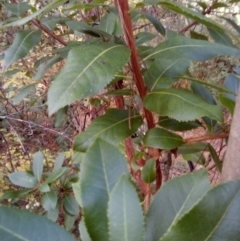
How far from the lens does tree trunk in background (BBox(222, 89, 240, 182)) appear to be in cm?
36

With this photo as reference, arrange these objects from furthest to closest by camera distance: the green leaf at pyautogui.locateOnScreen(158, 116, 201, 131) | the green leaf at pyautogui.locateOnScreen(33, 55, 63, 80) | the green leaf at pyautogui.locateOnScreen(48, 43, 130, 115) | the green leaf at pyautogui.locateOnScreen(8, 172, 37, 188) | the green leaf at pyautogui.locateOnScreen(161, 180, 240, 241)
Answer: the green leaf at pyautogui.locateOnScreen(8, 172, 37, 188)
the green leaf at pyautogui.locateOnScreen(33, 55, 63, 80)
the green leaf at pyautogui.locateOnScreen(158, 116, 201, 131)
the green leaf at pyautogui.locateOnScreen(48, 43, 130, 115)
the green leaf at pyautogui.locateOnScreen(161, 180, 240, 241)

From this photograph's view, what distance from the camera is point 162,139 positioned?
60 cm

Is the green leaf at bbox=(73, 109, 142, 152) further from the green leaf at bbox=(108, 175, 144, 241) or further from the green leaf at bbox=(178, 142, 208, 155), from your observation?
the green leaf at bbox=(108, 175, 144, 241)

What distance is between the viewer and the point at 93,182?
34 centimetres

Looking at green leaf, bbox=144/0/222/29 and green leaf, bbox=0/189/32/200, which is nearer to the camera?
Result: green leaf, bbox=144/0/222/29

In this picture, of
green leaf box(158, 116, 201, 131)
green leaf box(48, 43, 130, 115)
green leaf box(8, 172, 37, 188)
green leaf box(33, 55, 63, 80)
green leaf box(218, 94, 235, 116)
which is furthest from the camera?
green leaf box(8, 172, 37, 188)

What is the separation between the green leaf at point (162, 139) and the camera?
0.59 metres

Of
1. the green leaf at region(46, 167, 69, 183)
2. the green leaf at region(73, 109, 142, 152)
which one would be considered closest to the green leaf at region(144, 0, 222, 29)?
the green leaf at region(73, 109, 142, 152)

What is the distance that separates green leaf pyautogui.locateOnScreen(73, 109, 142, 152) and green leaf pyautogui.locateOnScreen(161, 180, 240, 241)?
320 millimetres

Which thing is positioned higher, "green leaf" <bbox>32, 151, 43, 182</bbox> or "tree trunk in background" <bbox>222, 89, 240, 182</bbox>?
"tree trunk in background" <bbox>222, 89, 240, 182</bbox>

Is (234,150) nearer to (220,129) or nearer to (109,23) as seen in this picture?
(220,129)

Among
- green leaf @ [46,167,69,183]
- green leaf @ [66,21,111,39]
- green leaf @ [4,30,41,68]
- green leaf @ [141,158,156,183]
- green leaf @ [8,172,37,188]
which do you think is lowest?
green leaf @ [8,172,37,188]

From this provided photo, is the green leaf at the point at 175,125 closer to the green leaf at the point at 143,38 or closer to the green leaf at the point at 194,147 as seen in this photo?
the green leaf at the point at 194,147

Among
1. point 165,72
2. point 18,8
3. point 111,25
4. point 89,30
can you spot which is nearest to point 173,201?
point 165,72
